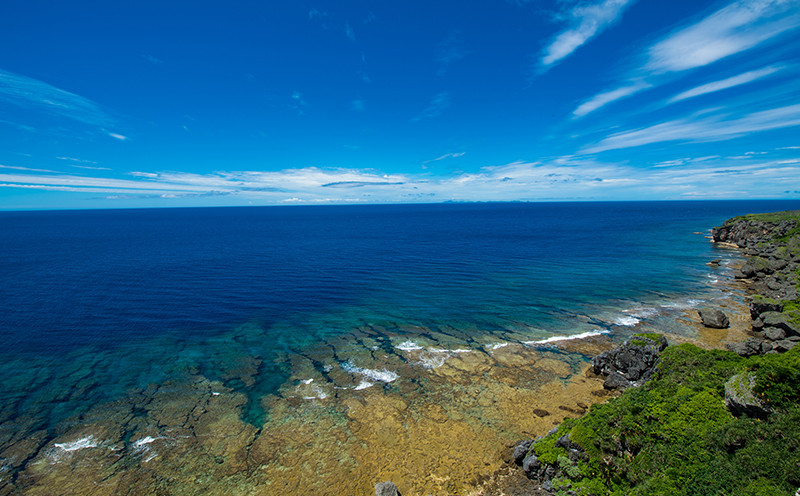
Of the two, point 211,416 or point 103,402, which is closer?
point 211,416

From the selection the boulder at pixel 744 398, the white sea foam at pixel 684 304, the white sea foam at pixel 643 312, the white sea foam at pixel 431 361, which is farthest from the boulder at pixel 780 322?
the white sea foam at pixel 431 361

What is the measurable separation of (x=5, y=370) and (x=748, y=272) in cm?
10753

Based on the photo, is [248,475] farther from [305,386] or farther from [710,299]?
[710,299]

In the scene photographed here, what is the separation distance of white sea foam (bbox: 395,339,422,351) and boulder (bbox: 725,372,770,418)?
2505 cm

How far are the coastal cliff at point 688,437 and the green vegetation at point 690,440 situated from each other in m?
0.04

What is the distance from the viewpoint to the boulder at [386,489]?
18516 mm

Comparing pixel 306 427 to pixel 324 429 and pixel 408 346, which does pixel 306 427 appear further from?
pixel 408 346

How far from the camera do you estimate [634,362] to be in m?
29.0

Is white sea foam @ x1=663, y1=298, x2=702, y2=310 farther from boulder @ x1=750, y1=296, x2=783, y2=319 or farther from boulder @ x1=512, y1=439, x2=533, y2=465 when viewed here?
boulder @ x1=512, y1=439, x2=533, y2=465

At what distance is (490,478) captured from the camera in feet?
67.4

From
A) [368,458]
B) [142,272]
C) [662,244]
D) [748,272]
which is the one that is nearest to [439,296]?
[368,458]

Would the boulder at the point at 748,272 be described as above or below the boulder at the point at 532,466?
above

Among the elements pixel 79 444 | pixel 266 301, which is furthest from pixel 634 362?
pixel 266 301

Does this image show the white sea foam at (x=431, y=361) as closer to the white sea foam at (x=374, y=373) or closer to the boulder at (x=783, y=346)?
the white sea foam at (x=374, y=373)
